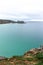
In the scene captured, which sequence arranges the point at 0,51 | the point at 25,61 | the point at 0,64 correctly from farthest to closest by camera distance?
the point at 0,51, the point at 25,61, the point at 0,64

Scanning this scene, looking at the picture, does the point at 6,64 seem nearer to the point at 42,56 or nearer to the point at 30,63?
the point at 30,63

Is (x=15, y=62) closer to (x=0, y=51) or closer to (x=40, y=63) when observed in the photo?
(x=40, y=63)

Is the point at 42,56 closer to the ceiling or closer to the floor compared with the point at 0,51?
closer to the ceiling

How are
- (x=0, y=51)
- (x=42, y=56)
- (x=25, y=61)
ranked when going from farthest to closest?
(x=0, y=51)
(x=42, y=56)
(x=25, y=61)

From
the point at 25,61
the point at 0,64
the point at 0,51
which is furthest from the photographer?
the point at 0,51

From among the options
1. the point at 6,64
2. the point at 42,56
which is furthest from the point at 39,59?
the point at 6,64

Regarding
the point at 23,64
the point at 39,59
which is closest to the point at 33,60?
the point at 39,59

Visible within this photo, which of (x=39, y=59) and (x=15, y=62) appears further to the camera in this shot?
(x=39, y=59)

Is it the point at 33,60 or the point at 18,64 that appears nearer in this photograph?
the point at 18,64

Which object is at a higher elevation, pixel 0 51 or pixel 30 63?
pixel 30 63
